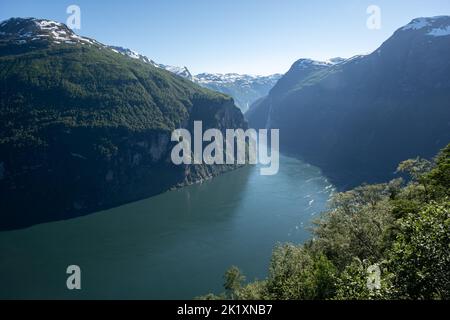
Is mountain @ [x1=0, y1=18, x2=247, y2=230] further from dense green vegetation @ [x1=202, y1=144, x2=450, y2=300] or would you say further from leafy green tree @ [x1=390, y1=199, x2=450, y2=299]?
leafy green tree @ [x1=390, y1=199, x2=450, y2=299]

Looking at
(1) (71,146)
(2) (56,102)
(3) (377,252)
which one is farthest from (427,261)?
(2) (56,102)

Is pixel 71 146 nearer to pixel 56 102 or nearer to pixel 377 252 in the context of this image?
pixel 56 102

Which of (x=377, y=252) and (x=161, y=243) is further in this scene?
(x=161, y=243)

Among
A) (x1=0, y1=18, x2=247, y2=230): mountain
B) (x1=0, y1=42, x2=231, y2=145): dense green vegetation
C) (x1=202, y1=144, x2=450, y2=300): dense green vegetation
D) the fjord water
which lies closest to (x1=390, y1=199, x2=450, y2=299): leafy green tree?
(x1=202, y1=144, x2=450, y2=300): dense green vegetation

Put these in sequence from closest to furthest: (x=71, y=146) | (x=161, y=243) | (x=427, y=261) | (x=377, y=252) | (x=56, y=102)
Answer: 1. (x=427, y=261)
2. (x=377, y=252)
3. (x=161, y=243)
4. (x=71, y=146)
5. (x=56, y=102)

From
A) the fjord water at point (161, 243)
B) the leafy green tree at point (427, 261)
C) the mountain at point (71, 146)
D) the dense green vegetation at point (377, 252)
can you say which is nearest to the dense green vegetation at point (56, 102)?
the mountain at point (71, 146)

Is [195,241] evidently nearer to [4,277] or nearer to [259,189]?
[4,277]
